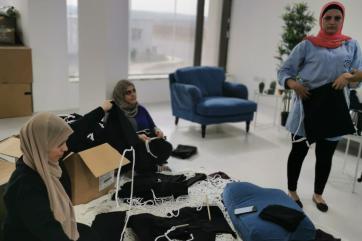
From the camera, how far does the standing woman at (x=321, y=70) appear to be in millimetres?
2426

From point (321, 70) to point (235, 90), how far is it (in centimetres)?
231

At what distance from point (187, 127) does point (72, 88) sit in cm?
164

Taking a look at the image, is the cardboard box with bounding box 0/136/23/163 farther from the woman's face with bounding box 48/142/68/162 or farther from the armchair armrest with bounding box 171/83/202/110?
the armchair armrest with bounding box 171/83/202/110

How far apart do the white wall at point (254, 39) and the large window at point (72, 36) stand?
2668 millimetres

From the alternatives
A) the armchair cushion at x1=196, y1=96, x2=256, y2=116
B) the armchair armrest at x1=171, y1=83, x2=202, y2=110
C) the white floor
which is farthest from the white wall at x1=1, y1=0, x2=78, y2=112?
the armchair cushion at x1=196, y1=96, x2=256, y2=116

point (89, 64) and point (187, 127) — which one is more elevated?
point (89, 64)

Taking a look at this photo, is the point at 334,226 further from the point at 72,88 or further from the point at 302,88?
the point at 72,88

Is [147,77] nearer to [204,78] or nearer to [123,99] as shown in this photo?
[204,78]

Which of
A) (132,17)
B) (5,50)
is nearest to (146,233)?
(5,50)

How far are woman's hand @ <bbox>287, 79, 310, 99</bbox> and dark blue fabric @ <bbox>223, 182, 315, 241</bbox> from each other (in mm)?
663

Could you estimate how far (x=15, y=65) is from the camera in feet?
14.6

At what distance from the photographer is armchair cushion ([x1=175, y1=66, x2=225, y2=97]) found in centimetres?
461

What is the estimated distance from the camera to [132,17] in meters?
5.46

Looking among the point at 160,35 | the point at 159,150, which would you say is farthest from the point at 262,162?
the point at 160,35
